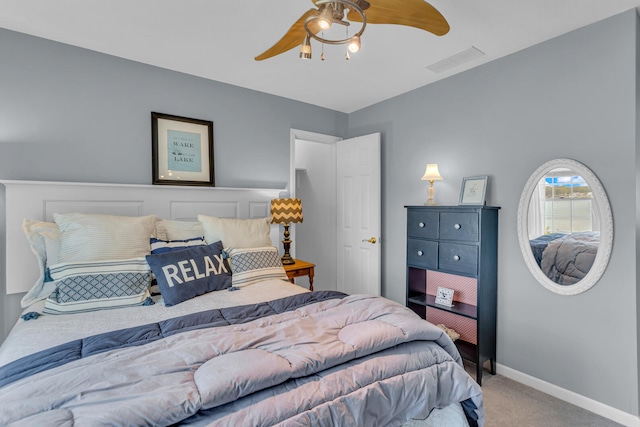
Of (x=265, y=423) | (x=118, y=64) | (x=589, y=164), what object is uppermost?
(x=118, y=64)

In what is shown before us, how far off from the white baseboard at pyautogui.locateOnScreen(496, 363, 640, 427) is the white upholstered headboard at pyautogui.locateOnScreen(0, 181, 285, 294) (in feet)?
7.70

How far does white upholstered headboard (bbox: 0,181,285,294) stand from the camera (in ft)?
7.12

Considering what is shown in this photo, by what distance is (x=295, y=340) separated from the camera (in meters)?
1.29

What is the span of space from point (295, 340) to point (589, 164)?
2.23 metres

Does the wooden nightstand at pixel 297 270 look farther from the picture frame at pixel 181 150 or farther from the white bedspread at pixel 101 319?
the picture frame at pixel 181 150

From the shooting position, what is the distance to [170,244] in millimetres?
2301

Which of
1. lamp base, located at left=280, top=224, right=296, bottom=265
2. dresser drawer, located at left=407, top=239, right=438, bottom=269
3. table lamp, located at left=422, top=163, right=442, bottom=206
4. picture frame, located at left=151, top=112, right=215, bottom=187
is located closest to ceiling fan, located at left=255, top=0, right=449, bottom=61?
table lamp, located at left=422, top=163, right=442, bottom=206

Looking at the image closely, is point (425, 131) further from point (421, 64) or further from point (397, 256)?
point (397, 256)

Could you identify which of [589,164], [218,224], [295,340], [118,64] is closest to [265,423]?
[295,340]

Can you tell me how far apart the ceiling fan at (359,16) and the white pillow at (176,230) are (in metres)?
1.58

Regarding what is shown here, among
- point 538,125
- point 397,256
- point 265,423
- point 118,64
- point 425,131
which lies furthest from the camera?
point 397,256

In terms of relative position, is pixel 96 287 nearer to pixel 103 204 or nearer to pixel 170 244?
pixel 170 244

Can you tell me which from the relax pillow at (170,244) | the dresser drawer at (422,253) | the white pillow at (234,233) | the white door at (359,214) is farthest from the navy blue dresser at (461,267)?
the relax pillow at (170,244)

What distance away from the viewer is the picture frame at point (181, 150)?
2766 mm
